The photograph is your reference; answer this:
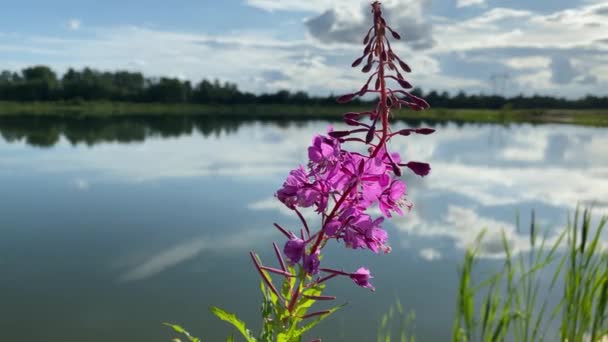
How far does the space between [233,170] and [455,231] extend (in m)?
8.85

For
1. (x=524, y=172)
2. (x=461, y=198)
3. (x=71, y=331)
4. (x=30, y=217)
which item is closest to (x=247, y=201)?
(x=30, y=217)

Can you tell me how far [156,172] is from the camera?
661 inches

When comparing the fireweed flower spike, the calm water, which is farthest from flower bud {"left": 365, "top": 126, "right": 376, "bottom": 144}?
the calm water

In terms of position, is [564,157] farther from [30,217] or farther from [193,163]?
[30,217]

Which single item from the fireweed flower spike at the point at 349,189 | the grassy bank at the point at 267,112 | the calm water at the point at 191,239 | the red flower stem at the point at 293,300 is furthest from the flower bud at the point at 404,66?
the grassy bank at the point at 267,112

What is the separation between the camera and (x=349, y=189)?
1089mm

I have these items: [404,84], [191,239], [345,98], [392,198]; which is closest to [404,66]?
[404,84]

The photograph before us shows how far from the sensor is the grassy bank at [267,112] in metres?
63.7

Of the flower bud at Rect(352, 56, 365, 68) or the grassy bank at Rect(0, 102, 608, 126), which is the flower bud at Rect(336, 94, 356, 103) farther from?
the grassy bank at Rect(0, 102, 608, 126)

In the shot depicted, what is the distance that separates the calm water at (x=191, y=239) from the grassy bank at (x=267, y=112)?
46911 mm

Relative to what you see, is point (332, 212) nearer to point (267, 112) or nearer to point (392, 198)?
point (392, 198)

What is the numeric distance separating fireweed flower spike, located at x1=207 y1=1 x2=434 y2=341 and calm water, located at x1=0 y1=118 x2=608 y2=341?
456 cm

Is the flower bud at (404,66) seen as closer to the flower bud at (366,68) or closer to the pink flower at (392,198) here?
the flower bud at (366,68)

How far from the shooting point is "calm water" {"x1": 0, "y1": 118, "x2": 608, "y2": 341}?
6.52 m
